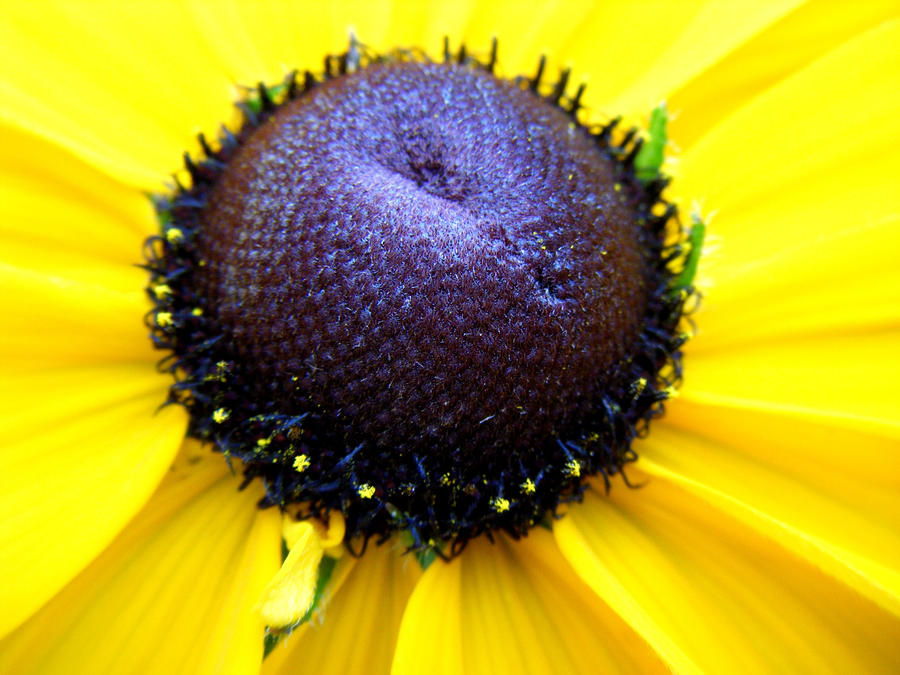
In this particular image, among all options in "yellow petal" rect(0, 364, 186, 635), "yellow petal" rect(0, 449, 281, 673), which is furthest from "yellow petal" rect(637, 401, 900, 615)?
"yellow petal" rect(0, 364, 186, 635)

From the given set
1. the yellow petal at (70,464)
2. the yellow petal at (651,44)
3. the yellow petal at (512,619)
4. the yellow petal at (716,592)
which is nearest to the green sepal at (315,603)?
the yellow petal at (512,619)

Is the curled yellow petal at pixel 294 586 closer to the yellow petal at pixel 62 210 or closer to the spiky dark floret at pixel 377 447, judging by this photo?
the spiky dark floret at pixel 377 447

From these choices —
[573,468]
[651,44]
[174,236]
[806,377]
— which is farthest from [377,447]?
[651,44]

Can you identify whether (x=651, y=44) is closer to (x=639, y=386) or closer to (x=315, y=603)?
(x=639, y=386)

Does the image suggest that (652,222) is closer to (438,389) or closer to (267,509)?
(438,389)

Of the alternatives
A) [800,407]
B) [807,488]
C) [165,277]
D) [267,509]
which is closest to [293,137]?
[165,277]

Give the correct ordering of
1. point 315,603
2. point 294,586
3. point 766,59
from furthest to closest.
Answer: point 766,59, point 315,603, point 294,586

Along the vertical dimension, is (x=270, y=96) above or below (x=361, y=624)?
above
